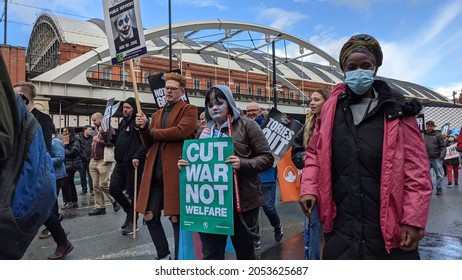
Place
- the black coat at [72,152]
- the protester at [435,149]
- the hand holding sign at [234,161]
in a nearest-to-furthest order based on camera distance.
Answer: the hand holding sign at [234,161] → the black coat at [72,152] → the protester at [435,149]

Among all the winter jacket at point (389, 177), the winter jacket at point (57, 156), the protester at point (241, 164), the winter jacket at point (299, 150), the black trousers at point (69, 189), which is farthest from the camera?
the black trousers at point (69, 189)

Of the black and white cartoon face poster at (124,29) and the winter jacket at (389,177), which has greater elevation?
the black and white cartoon face poster at (124,29)

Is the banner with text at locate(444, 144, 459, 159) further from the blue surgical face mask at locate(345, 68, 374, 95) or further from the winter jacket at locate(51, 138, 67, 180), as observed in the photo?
the winter jacket at locate(51, 138, 67, 180)

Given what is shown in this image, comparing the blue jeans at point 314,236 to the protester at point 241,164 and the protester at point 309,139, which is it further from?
the protester at point 241,164

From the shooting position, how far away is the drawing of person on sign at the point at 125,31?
4.12 m

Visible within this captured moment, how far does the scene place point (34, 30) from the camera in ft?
204

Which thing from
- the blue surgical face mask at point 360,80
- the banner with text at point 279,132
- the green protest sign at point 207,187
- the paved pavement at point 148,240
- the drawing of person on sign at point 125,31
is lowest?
the paved pavement at point 148,240

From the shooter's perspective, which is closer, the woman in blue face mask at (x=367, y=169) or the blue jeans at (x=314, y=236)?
the woman in blue face mask at (x=367, y=169)

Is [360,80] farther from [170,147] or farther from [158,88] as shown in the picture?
[158,88]

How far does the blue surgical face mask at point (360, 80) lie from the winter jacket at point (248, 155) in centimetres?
102

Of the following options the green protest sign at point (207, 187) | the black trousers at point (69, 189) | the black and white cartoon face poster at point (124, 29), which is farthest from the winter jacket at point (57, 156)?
the green protest sign at point (207, 187)

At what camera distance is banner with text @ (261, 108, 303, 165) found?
17.0 feet

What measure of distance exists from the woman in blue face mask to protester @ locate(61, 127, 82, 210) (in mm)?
6624
